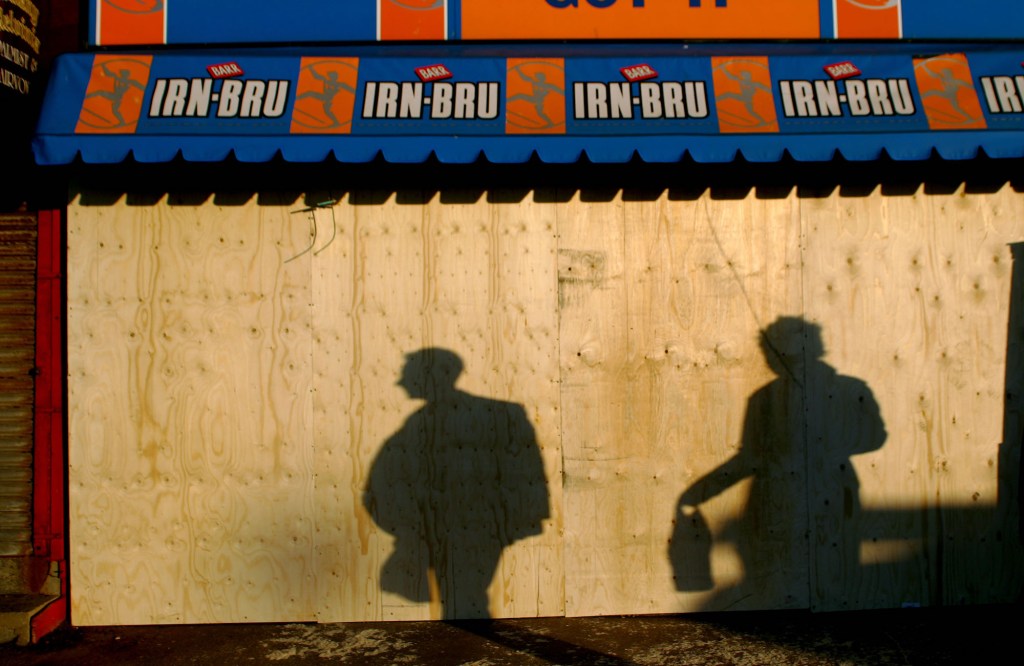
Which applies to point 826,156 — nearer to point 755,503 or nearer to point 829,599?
point 755,503

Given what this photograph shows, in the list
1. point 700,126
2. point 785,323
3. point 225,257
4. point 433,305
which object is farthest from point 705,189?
point 225,257

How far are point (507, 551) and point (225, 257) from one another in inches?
113

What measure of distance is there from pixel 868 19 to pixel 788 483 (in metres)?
3.45

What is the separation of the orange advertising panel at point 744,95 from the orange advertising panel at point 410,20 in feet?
6.65

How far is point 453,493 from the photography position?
580cm

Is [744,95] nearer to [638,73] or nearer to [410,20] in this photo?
[638,73]

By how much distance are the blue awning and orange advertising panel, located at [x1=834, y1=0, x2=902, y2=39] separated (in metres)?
0.29

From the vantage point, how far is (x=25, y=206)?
5.91 metres

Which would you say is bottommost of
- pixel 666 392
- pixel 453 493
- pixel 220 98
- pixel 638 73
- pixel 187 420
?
pixel 453 493

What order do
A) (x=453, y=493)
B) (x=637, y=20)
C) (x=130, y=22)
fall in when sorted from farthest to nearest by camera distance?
1. (x=637, y=20)
2. (x=130, y=22)
3. (x=453, y=493)

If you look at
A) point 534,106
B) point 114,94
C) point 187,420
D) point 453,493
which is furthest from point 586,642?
point 114,94

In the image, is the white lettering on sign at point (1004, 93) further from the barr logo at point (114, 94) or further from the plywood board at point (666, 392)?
the barr logo at point (114, 94)

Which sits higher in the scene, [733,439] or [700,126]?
[700,126]

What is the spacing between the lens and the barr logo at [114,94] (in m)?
5.40
